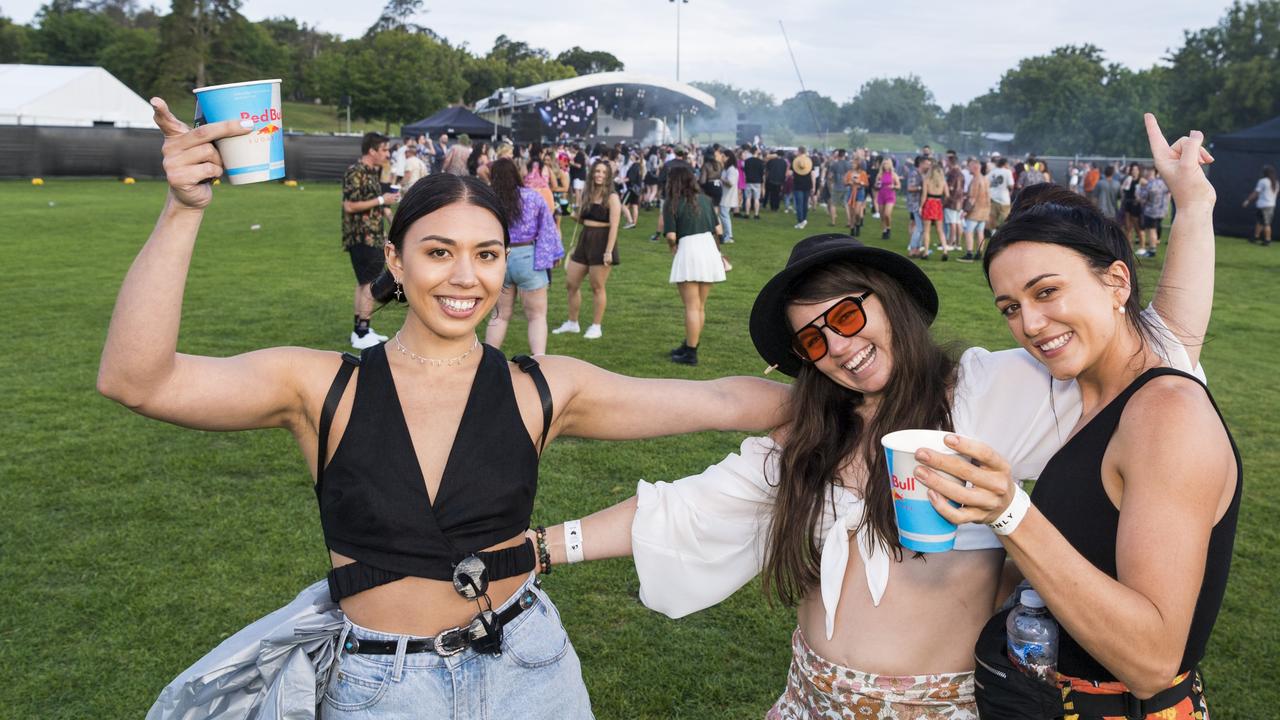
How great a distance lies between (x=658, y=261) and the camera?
59.7ft

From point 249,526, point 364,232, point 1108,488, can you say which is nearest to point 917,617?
point 1108,488

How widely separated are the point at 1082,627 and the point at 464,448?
1.30m

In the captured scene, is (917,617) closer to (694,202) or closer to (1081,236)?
(1081,236)

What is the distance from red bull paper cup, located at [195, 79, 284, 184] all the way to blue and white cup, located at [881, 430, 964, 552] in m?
1.43

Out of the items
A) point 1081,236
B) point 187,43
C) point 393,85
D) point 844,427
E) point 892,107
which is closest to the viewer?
point 1081,236

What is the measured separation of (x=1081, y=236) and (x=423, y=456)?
1509mm

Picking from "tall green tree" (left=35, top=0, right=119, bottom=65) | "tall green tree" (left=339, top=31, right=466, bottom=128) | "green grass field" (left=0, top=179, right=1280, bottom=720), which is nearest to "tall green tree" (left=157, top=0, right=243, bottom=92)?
"tall green tree" (left=339, top=31, right=466, bottom=128)

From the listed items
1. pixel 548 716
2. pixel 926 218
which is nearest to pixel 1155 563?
pixel 548 716

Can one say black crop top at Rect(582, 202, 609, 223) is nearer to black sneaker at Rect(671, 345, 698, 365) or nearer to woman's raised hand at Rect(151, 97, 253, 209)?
black sneaker at Rect(671, 345, 698, 365)

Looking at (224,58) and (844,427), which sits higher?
(224,58)

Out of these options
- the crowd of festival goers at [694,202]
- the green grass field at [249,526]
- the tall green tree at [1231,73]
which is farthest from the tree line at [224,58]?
the green grass field at [249,526]

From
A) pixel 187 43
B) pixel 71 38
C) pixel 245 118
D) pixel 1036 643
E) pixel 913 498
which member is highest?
pixel 71 38

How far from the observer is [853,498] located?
7.86ft

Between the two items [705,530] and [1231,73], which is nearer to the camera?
[705,530]
